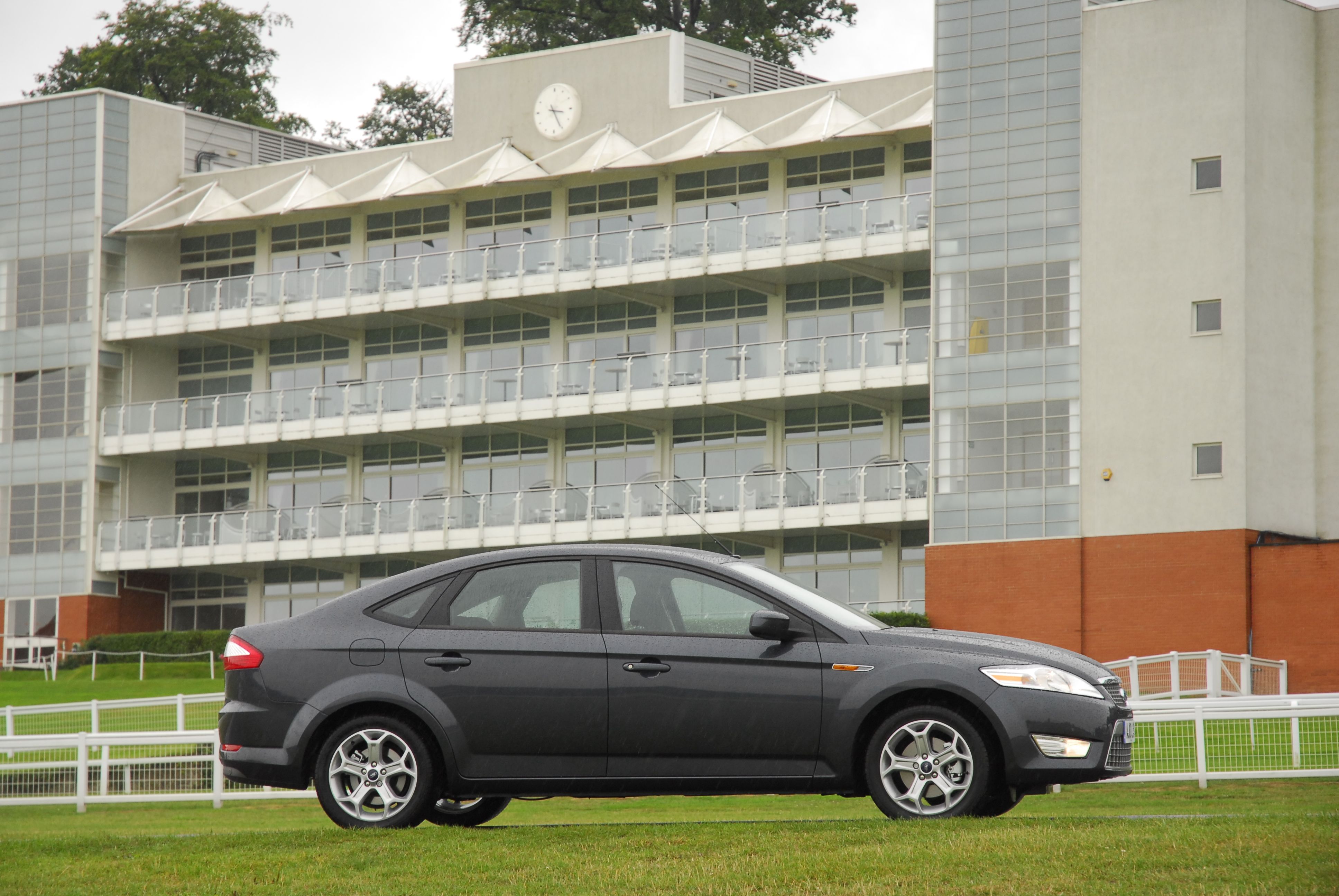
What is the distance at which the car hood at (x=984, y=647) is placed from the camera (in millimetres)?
10758

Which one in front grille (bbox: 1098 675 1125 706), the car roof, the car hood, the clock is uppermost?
the clock

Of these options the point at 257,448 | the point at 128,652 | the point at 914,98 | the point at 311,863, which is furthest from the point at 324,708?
the point at 257,448

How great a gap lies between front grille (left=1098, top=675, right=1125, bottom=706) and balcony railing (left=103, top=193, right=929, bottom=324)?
34.1 m

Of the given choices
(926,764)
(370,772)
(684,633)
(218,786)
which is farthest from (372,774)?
(218,786)

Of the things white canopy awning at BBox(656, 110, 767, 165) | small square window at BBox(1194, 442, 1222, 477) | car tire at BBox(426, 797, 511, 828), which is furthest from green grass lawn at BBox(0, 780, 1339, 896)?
white canopy awning at BBox(656, 110, 767, 165)

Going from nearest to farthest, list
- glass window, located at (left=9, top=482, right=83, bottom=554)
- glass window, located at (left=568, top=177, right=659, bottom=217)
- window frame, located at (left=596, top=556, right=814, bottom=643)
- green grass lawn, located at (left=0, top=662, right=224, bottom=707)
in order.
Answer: window frame, located at (left=596, top=556, right=814, bottom=643)
green grass lawn, located at (left=0, top=662, right=224, bottom=707)
glass window, located at (left=568, top=177, right=659, bottom=217)
glass window, located at (left=9, top=482, right=83, bottom=554)

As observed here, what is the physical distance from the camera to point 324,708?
11203 millimetres

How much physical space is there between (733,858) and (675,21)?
55.7m

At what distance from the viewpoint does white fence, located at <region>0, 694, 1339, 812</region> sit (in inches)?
706

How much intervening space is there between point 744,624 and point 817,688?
0.58 meters

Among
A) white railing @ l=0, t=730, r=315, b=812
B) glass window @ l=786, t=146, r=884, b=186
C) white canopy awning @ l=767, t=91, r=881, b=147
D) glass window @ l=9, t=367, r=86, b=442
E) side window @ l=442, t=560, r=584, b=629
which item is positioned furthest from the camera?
glass window @ l=9, t=367, r=86, b=442

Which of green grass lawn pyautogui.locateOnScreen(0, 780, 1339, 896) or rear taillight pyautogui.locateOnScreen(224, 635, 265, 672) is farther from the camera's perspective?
rear taillight pyautogui.locateOnScreen(224, 635, 265, 672)

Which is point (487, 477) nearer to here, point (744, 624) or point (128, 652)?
point (128, 652)

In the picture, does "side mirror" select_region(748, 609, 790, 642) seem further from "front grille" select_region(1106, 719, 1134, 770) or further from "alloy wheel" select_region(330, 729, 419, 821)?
"alloy wheel" select_region(330, 729, 419, 821)
